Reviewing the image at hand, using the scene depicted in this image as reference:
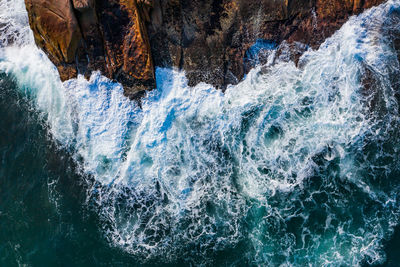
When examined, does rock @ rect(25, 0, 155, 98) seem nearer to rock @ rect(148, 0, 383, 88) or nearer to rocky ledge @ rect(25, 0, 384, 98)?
rocky ledge @ rect(25, 0, 384, 98)

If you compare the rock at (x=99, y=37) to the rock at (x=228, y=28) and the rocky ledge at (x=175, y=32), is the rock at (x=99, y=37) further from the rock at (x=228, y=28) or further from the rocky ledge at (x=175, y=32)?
the rock at (x=228, y=28)

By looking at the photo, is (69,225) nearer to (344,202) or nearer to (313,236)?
(313,236)

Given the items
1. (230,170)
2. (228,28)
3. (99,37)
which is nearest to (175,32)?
(228,28)

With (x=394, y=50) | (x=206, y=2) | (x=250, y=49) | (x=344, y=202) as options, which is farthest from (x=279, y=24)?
(x=344, y=202)

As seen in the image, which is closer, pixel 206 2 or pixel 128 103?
pixel 206 2

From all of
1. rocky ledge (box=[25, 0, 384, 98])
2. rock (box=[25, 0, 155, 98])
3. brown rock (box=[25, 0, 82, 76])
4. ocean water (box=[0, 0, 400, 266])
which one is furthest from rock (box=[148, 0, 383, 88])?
brown rock (box=[25, 0, 82, 76])

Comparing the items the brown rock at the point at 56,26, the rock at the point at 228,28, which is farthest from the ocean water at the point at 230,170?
the brown rock at the point at 56,26

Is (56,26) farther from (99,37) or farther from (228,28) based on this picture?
(228,28)
